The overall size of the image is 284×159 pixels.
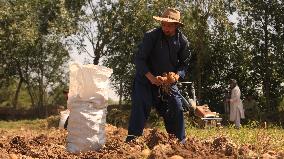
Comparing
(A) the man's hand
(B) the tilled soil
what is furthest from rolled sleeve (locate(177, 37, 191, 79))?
(B) the tilled soil

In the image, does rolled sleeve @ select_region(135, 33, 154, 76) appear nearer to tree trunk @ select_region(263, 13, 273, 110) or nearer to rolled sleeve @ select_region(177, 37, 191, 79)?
rolled sleeve @ select_region(177, 37, 191, 79)

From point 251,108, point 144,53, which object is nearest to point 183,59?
point 144,53

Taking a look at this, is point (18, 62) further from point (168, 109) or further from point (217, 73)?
point (168, 109)

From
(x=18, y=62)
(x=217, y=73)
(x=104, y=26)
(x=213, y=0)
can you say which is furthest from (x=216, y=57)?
(x=18, y=62)

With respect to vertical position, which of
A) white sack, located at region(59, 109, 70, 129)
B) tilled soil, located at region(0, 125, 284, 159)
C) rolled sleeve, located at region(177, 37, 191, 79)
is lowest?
tilled soil, located at region(0, 125, 284, 159)

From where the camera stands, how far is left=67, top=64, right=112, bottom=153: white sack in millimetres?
6023

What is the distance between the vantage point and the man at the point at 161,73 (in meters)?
6.38

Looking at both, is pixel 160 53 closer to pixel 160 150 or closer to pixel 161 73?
pixel 161 73

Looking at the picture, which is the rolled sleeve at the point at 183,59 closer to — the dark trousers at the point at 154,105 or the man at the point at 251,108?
the dark trousers at the point at 154,105

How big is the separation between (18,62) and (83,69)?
A: 24949 millimetres

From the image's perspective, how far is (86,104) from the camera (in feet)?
19.9

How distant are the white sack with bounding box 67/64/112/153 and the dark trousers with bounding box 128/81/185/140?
455 millimetres

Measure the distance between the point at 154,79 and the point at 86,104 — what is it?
815 mm

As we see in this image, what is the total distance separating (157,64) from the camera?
6562 millimetres
